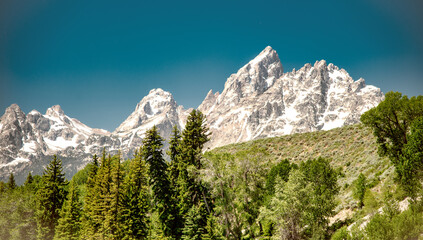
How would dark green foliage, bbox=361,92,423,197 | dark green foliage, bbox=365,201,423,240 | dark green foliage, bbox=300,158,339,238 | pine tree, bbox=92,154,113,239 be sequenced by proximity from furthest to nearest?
pine tree, bbox=92,154,113,239, dark green foliage, bbox=300,158,339,238, dark green foliage, bbox=361,92,423,197, dark green foliage, bbox=365,201,423,240

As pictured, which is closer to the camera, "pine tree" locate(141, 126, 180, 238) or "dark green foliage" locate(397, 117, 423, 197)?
"dark green foliage" locate(397, 117, 423, 197)

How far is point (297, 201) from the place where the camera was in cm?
2980

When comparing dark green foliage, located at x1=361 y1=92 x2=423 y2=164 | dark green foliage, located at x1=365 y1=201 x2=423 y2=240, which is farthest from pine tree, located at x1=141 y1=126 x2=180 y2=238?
dark green foliage, located at x1=361 y1=92 x2=423 y2=164

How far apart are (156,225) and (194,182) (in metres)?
8.03

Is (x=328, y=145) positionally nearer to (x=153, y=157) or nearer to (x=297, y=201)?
(x=297, y=201)

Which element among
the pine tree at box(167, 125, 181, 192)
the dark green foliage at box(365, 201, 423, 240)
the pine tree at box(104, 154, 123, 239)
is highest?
the pine tree at box(167, 125, 181, 192)

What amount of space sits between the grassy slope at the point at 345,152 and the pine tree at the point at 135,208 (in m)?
27.0

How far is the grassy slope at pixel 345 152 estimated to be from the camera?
37.9 metres

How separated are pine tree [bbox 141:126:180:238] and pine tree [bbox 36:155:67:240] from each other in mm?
22921

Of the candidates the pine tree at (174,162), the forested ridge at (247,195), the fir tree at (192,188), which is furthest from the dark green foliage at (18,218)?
the fir tree at (192,188)

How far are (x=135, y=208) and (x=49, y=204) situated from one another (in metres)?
20.0

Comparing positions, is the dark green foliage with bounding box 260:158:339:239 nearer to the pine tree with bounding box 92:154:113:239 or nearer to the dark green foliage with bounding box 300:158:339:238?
the dark green foliage with bounding box 300:158:339:238

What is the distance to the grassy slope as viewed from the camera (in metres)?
37.9

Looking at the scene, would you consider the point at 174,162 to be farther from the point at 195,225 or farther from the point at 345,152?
the point at 345,152
